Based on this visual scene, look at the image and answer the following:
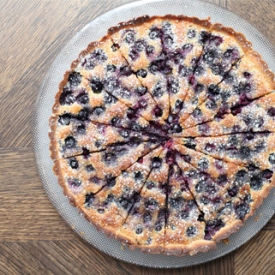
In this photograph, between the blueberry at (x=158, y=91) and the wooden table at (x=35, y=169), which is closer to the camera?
the blueberry at (x=158, y=91)

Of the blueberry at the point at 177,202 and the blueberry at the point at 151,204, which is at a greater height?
the blueberry at the point at 151,204

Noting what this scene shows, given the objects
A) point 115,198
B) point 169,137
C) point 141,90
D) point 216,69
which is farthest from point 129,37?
point 115,198

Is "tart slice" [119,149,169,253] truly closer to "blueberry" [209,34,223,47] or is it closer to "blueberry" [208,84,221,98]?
"blueberry" [208,84,221,98]

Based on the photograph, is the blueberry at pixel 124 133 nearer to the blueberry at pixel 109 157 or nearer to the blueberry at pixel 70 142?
the blueberry at pixel 109 157

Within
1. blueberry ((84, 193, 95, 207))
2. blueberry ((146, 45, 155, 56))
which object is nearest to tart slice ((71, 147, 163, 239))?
blueberry ((84, 193, 95, 207))

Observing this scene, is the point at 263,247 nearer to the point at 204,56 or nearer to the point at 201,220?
the point at 201,220

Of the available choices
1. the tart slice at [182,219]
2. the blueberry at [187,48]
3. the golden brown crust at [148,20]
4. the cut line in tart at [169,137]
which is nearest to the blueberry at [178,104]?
the cut line in tart at [169,137]

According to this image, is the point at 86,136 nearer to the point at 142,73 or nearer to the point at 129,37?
the point at 142,73
